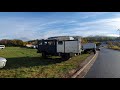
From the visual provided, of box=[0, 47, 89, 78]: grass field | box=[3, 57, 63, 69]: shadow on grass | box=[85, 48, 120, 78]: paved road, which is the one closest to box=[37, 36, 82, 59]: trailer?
box=[3, 57, 63, 69]: shadow on grass

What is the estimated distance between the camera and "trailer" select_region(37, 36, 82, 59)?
890 inches

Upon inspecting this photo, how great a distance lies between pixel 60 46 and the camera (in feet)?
75.4

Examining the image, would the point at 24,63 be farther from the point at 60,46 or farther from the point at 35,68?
the point at 60,46

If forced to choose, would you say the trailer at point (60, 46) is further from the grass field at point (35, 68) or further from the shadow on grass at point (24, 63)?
the grass field at point (35, 68)

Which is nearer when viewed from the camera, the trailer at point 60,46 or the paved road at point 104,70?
the paved road at point 104,70

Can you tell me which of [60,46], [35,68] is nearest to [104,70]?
[35,68]

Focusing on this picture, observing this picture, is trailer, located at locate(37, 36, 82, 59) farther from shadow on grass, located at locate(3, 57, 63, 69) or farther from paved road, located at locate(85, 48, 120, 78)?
paved road, located at locate(85, 48, 120, 78)

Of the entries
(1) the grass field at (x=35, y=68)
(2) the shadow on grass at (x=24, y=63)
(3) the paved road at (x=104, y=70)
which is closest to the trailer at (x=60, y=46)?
(2) the shadow on grass at (x=24, y=63)

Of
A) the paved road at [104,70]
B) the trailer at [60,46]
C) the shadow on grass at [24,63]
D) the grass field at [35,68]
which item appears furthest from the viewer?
the trailer at [60,46]

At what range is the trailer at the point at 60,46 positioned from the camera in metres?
22.6
